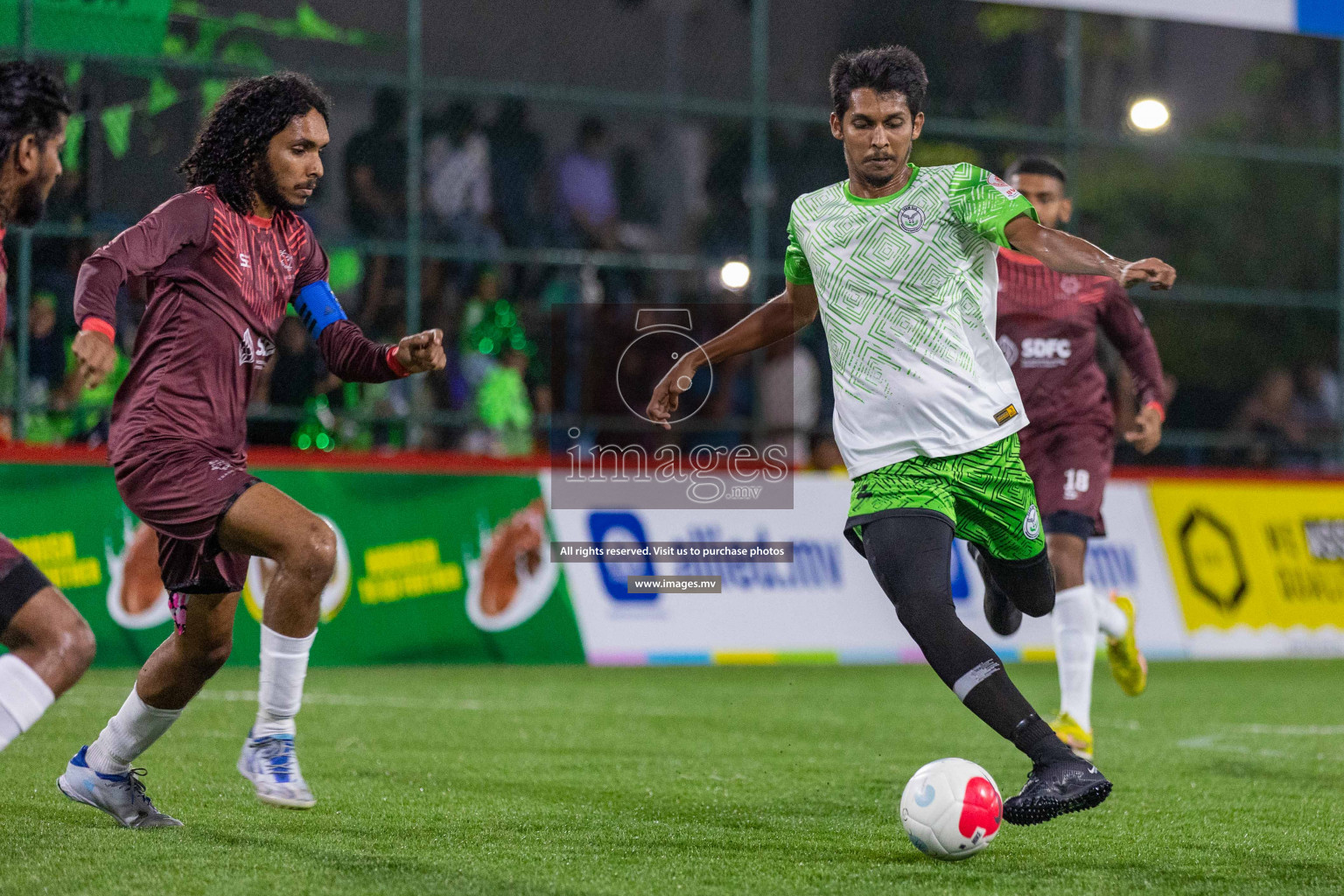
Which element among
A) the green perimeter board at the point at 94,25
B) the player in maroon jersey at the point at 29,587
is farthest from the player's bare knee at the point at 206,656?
the green perimeter board at the point at 94,25

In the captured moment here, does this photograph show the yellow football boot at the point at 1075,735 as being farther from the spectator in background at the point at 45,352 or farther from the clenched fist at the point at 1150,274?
the spectator in background at the point at 45,352

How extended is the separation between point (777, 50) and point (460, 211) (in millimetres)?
3695

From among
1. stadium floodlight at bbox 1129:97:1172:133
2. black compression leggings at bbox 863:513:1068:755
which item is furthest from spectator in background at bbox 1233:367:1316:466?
black compression leggings at bbox 863:513:1068:755

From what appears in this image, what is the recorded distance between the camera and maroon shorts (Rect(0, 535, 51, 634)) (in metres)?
4.14

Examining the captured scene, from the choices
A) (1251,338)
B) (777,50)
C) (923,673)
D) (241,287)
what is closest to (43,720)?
(241,287)

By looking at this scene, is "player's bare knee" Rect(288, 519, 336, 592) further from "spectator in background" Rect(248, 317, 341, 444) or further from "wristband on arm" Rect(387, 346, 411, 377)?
"spectator in background" Rect(248, 317, 341, 444)

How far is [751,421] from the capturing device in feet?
45.0

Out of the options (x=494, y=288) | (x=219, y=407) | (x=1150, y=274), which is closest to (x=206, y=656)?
(x=219, y=407)

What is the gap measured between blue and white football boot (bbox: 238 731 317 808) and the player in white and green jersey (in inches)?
69.7

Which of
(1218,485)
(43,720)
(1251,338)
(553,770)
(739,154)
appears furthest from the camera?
(1251,338)

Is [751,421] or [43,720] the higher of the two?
[751,421]

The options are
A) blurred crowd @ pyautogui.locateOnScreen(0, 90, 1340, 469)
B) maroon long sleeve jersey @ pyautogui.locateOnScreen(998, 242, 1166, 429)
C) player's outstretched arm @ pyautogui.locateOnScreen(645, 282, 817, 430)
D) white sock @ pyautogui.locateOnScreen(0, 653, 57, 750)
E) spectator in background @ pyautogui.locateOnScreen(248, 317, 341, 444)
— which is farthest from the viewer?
spectator in background @ pyautogui.locateOnScreen(248, 317, 341, 444)

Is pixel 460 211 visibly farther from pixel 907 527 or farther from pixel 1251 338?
pixel 1251 338

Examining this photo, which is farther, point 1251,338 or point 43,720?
point 1251,338
